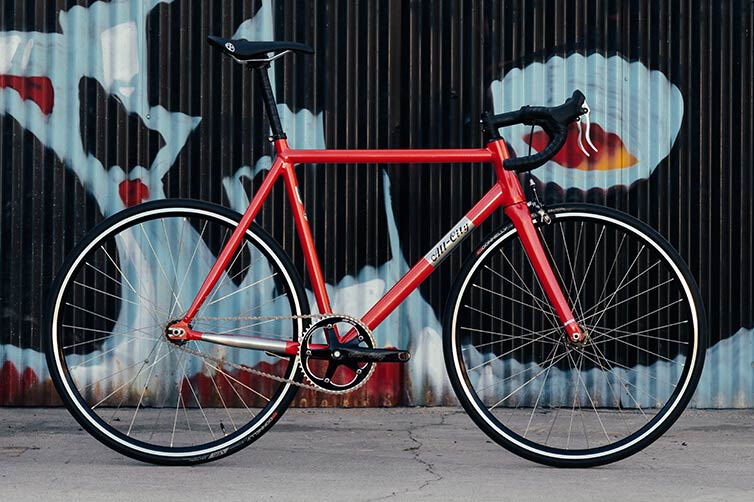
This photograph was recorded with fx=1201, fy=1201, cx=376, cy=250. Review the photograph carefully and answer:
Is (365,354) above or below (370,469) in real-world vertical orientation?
above

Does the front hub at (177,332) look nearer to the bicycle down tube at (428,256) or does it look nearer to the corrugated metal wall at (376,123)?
the bicycle down tube at (428,256)

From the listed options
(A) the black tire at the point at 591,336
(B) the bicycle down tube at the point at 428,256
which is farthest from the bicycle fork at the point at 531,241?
(A) the black tire at the point at 591,336

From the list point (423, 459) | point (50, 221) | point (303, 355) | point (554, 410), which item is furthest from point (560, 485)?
point (50, 221)

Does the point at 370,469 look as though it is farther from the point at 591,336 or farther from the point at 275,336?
the point at 591,336

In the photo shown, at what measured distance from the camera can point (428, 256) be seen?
4.55 meters

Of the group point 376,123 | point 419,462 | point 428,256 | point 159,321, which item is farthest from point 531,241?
point 159,321

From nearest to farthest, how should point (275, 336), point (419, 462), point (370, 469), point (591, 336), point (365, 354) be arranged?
1. point (365, 354)
2. point (370, 469)
3. point (419, 462)
4. point (275, 336)
5. point (591, 336)

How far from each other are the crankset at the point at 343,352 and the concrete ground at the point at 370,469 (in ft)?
1.13

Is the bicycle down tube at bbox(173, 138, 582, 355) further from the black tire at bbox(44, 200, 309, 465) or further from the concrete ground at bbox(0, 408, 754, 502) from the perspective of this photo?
the black tire at bbox(44, 200, 309, 465)

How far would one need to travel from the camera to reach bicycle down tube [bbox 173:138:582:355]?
14.5ft

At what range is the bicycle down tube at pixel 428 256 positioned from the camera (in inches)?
174

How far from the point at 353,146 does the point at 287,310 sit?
858 mm

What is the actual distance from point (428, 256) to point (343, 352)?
19.9 inches

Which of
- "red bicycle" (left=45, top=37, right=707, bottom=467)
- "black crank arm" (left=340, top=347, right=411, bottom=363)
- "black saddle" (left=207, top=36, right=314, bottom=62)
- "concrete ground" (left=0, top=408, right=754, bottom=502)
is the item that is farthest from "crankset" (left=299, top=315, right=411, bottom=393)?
"black saddle" (left=207, top=36, right=314, bottom=62)
